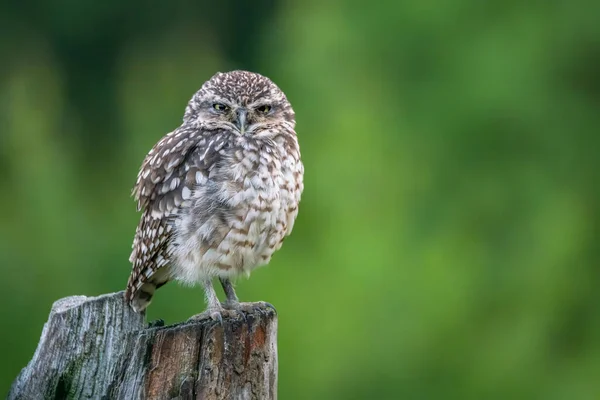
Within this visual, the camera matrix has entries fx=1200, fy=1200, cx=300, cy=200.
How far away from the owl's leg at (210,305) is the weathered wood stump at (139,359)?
1.91ft

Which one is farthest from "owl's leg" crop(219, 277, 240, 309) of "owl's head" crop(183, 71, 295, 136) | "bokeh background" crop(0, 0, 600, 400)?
"bokeh background" crop(0, 0, 600, 400)

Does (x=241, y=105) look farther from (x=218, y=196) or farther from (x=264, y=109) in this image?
(x=218, y=196)

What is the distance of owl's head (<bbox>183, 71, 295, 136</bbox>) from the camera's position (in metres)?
5.25

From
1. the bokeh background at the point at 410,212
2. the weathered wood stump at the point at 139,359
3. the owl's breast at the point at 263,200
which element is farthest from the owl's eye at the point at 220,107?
the bokeh background at the point at 410,212

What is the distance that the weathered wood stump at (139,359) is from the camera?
3.90m

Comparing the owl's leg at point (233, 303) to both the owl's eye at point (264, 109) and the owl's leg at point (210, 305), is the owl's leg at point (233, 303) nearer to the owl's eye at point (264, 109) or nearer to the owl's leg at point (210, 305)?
the owl's leg at point (210, 305)

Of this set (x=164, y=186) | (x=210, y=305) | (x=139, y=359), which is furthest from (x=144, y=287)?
(x=139, y=359)

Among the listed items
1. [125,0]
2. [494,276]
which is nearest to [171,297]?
[494,276]

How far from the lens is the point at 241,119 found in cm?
522

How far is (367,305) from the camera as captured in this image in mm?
8883

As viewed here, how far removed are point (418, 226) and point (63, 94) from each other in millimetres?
8314

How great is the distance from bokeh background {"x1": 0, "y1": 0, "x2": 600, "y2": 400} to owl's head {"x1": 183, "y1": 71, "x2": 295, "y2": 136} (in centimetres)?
359

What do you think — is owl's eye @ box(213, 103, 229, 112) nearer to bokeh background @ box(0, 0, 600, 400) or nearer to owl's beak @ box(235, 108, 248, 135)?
owl's beak @ box(235, 108, 248, 135)

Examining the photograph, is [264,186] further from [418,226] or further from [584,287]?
[584,287]
